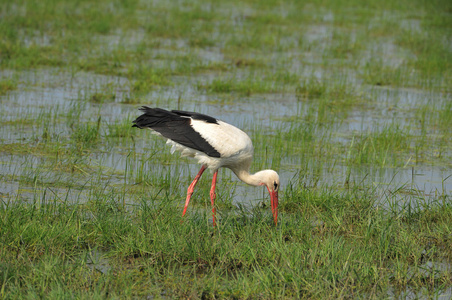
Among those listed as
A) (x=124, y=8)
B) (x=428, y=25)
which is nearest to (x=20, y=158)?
(x=124, y=8)

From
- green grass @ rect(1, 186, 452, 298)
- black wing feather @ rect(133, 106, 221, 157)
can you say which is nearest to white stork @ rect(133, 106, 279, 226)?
black wing feather @ rect(133, 106, 221, 157)

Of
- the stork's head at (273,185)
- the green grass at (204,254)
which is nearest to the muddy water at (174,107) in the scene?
the stork's head at (273,185)

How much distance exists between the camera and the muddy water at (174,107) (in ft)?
22.2

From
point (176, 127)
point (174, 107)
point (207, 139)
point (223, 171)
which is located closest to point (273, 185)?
point (207, 139)

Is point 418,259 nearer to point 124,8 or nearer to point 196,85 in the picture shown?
point 196,85

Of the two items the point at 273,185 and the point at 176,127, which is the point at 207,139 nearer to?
the point at 176,127

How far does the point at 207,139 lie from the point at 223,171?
1.57 meters

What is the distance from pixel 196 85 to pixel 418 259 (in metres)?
6.11

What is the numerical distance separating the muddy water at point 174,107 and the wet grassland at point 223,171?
0.04 m

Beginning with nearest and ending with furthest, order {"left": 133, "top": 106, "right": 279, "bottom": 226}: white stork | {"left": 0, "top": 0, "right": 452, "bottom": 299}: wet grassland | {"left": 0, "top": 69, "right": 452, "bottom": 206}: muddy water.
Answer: {"left": 0, "top": 0, "right": 452, "bottom": 299}: wet grassland, {"left": 133, "top": 106, "right": 279, "bottom": 226}: white stork, {"left": 0, "top": 69, "right": 452, "bottom": 206}: muddy water

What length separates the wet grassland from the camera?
4.48 metres

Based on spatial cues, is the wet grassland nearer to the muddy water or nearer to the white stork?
the muddy water

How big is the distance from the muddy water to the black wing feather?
26.9 inches

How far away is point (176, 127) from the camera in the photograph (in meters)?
5.78
